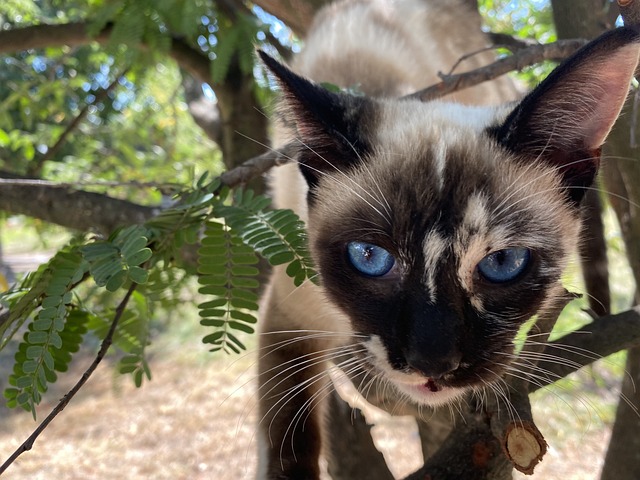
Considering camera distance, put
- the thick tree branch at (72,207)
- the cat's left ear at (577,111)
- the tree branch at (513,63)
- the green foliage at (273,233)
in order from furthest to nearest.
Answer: the thick tree branch at (72,207) < the tree branch at (513,63) < the green foliage at (273,233) < the cat's left ear at (577,111)

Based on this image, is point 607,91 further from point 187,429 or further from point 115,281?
point 187,429

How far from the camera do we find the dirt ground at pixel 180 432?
2861 millimetres

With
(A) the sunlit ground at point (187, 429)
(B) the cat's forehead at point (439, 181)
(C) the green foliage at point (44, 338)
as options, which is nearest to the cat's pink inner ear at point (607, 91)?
(B) the cat's forehead at point (439, 181)

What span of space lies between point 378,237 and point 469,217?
18 centimetres

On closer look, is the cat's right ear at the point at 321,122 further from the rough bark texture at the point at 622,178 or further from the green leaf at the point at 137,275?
the rough bark texture at the point at 622,178

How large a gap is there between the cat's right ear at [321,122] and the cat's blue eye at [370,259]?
0.20m

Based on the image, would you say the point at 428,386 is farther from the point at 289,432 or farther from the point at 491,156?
the point at 289,432

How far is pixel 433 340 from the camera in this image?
96cm

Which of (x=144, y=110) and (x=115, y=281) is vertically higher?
(x=115, y=281)

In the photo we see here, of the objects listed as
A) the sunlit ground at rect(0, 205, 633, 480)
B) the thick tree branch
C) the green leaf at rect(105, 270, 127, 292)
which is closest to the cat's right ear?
the green leaf at rect(105, 270, 127, 292)

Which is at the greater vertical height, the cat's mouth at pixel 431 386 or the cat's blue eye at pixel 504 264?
the cat's blue eye at pixel 504 264

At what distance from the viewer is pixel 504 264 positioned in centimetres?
105

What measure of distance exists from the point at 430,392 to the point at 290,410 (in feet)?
2.06

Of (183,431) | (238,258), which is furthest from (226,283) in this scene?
(183,431)
